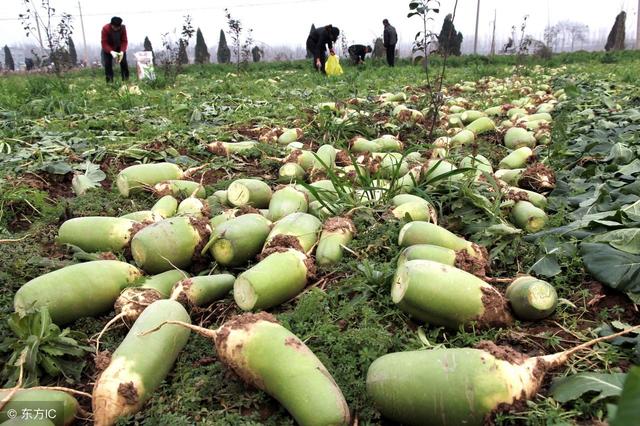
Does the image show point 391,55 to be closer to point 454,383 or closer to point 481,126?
point 481,126

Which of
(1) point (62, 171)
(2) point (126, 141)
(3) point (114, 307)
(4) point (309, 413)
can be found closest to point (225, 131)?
(2) point (126, 141)

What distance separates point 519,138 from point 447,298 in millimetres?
3579

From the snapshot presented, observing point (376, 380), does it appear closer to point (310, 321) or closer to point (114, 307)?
point (310, 321)

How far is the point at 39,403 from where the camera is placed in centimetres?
183

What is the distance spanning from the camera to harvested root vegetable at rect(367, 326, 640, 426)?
172 centimetres

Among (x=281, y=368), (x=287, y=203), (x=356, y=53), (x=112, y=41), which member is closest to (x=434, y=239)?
(x=287, y=203)

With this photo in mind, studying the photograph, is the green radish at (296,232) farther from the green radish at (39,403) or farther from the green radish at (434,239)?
the green radish at (39,403)

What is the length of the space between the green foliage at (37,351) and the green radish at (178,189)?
1728mm

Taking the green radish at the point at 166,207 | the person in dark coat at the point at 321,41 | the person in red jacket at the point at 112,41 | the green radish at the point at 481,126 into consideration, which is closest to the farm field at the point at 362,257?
the green radish at the point at 166,207

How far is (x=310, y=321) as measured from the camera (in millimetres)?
2400

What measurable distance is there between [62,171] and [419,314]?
3517 millimetres

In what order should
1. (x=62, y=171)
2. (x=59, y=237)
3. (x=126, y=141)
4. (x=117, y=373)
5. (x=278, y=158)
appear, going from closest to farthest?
1. (x=117, y=373)
2. (x=59, y=237)
3. (x=62, y=171)
4. (x=278, y=158)
5. (x=126, y=141)

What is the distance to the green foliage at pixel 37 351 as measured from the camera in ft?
6.68

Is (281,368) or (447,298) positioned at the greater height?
(447,298)
